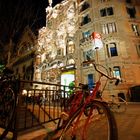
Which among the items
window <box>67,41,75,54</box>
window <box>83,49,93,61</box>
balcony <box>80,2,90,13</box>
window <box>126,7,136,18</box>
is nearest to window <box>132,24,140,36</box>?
window <box>126,7,136,18</box>

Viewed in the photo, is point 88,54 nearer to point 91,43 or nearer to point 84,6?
point 91,43

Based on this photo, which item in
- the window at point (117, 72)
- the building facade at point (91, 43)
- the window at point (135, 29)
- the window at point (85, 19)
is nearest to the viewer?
the window at point (117, 72)

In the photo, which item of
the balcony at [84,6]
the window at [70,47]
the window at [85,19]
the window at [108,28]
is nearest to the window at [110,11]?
the window at [108,28]

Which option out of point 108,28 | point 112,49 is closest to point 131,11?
point 108,28

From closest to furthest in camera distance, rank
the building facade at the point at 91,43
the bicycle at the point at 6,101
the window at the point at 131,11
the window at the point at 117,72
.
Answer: the bicycle at the point at 6,101 < the window at the point at 117,72 < the building facade at the point at 91,43 < the window at the point at 131,11

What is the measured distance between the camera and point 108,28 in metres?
21.9

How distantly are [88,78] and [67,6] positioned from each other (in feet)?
47.3

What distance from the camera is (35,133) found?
4.05m

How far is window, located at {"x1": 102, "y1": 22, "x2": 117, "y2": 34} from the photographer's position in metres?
21.6

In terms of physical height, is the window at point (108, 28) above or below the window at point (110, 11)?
below

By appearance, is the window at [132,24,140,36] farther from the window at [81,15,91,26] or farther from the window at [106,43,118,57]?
the window at [81,15,91,26]

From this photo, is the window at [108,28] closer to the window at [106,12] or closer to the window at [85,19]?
the window at [106,12]

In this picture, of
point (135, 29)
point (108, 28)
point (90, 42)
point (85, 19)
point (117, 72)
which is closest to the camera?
point (117, 72)

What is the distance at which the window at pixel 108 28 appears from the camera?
2164 centimetres
